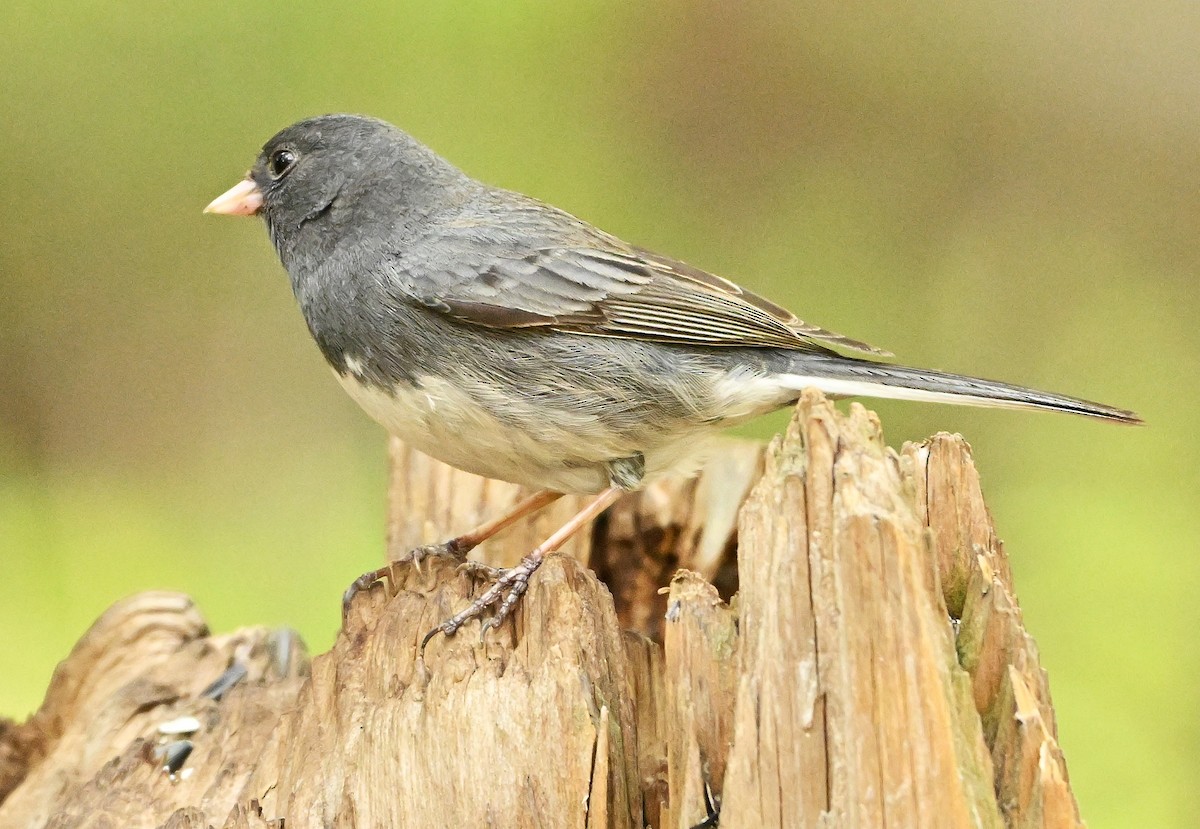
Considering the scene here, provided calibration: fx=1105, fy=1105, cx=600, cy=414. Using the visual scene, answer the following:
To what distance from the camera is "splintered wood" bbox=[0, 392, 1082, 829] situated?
1.94 metres

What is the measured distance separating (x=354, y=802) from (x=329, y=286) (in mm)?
1491

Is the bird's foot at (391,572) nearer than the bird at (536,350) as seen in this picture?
No

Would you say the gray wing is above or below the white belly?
above

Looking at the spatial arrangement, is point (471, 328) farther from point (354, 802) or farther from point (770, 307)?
point (354, 802)

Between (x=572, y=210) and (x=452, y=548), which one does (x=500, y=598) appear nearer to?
(x=452, y=548)

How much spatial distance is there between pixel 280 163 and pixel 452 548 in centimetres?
141

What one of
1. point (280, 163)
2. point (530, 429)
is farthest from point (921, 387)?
point (280, 163)

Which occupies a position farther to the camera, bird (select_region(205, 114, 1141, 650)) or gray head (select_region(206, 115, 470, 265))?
gray head (select_region(206, 115, 470, 265))

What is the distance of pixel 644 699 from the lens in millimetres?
2686

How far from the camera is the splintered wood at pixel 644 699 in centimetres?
194

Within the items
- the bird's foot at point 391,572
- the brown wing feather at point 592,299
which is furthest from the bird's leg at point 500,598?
the brown wing feather at point 592,299

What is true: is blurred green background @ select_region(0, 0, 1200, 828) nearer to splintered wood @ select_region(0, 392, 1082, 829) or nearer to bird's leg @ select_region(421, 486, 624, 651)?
splintered wood @ select_region(0, 392, 1082, 829)

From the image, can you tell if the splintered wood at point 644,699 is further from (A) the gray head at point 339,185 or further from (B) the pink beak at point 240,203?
(B) the pink beak at point 240,203

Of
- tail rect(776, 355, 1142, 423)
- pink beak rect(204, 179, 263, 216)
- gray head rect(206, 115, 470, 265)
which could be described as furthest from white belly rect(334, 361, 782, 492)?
pink beak rect(204, 179, 263, 216)
